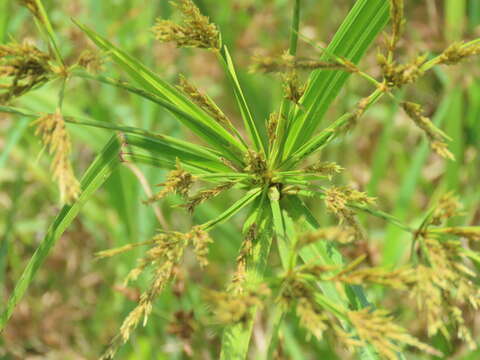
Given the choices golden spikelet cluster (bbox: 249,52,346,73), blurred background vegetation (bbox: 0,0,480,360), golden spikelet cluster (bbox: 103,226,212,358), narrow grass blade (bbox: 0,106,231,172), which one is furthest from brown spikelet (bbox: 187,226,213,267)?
blurred background vegetation (bbox: 0,0,480,360)

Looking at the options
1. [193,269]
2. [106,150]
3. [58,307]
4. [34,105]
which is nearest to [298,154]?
[106,150]

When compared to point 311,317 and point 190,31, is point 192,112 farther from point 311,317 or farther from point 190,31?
point 311,317

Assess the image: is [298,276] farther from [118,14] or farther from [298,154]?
[118,14]

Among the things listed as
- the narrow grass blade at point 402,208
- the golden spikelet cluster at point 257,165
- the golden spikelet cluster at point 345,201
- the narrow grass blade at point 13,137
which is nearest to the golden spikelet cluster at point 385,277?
the golden spikelet cluster at point 345,201

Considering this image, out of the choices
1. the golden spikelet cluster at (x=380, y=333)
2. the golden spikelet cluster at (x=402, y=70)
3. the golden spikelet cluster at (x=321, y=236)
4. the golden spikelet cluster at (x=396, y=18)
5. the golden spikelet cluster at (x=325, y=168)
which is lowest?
the golden spikelet cluster at (x=380, y=333)

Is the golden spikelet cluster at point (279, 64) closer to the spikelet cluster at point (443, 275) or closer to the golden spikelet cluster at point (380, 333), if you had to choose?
the spikelet cluster at point (443, 275)

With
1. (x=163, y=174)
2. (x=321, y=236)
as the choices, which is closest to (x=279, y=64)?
(x=321, y=236)
